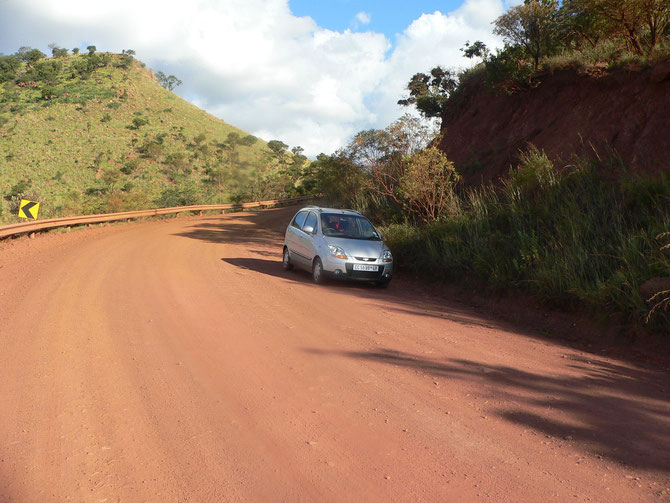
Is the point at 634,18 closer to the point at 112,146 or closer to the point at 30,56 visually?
the point at 112,146

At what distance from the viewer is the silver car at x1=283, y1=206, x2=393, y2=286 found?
37.1 feet

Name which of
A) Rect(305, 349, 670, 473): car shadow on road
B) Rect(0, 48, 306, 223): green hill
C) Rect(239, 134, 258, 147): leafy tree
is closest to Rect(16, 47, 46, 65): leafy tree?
Rect(0, 48, 306, 223): green hill

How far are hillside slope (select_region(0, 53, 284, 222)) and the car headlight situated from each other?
20.8 metres

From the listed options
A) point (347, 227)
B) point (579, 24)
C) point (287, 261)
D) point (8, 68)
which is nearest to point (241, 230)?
point (287, 261)

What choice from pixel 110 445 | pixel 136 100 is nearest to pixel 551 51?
pixel 110 445

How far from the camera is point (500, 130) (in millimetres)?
18641

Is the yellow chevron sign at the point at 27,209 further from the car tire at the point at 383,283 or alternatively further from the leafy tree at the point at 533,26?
the leafy tree at the point at 533,26

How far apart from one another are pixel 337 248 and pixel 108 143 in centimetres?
5726

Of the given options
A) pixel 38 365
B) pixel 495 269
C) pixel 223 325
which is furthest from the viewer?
pixel 495 269

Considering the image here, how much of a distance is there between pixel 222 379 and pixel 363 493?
7.71 ft

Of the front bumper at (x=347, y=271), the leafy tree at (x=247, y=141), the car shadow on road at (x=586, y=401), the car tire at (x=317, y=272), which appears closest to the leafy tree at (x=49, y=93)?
the leafy tree at (x=247, y=141)

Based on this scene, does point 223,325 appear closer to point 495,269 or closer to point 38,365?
point 38,365

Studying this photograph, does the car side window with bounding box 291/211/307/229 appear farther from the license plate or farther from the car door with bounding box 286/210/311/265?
the license plate

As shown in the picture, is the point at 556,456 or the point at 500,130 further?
the point at 500,130
